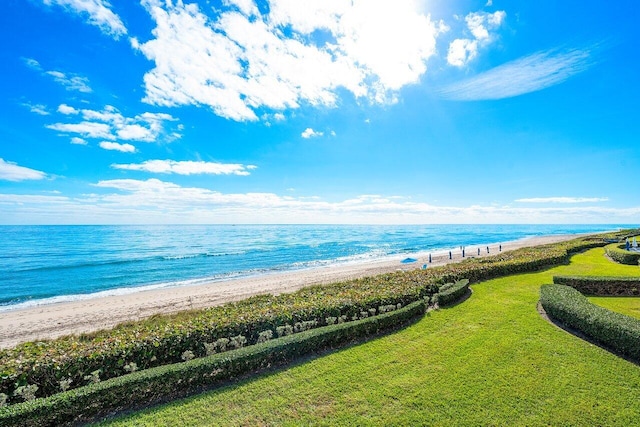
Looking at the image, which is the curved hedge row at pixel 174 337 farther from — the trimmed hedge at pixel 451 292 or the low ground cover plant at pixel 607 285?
the low ground cover plant at pixel 607 285

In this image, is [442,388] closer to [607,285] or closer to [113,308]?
[607,285]

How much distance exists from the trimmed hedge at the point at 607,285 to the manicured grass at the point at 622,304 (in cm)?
49

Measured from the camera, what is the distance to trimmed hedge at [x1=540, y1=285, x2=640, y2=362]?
845cm

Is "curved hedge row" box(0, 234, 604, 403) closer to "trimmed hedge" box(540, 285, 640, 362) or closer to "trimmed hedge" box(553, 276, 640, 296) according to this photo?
"trimmed hedge" box(540, 285, 640, 362)

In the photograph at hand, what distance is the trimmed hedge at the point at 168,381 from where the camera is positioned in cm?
644

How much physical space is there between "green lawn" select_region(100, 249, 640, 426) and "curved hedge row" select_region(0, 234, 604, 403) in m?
1.82

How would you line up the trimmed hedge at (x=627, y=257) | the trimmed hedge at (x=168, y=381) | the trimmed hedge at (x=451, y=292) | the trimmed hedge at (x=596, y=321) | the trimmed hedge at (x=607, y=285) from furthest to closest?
the trimmed hedge at (x=627, y=257) < the trimmed hedge at (x=607, y=285) < the trimmed hedge at (x=451, y=292) < the trimmed hedge at (x=596, y=321) < the trimmed hedge at (x=168, y=381)

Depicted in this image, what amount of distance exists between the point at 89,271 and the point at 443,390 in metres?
45.1

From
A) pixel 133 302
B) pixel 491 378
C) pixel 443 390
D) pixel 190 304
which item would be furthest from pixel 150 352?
pixel 133 302

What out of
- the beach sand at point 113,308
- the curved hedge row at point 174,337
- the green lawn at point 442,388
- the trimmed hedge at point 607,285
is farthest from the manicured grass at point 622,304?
the beach sand at point 113,308

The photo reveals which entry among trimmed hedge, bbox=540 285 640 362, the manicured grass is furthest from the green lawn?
the manicured grass

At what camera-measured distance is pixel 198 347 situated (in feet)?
30.2

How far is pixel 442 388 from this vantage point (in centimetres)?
743

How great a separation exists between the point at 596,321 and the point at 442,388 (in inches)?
245
